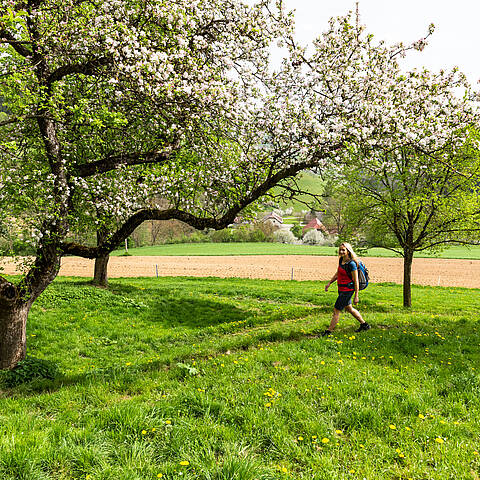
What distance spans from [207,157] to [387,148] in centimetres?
506

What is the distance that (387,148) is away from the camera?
802 cm

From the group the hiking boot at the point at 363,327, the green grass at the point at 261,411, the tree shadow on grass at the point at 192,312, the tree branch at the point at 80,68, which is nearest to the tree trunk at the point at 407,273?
the green grass at the point at 261,411

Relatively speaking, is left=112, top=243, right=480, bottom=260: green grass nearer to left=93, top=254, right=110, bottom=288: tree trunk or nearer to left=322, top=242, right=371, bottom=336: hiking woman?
left=93, top=254, right=110, bottom=288: tree trunk

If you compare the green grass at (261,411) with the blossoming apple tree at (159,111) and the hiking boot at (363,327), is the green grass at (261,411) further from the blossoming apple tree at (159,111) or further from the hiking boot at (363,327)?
the blossoming apple tree at (159,111)

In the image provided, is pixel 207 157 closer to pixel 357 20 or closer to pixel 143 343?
pixel 357 20

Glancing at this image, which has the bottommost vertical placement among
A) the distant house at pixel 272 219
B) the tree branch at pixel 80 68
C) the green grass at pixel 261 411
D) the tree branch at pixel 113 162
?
the green grass at pixel 261 411

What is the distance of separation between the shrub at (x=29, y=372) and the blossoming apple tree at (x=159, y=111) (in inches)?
16.1

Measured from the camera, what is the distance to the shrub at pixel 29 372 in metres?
6.88

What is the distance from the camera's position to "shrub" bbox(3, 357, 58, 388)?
22.6ft

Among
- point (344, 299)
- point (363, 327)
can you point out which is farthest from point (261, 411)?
point (363, 327)

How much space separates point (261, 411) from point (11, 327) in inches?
261

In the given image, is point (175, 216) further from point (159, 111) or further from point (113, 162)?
point (159, 111)

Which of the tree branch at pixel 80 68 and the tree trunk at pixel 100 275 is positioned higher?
the tree branch at pixel 80 68

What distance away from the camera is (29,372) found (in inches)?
286
